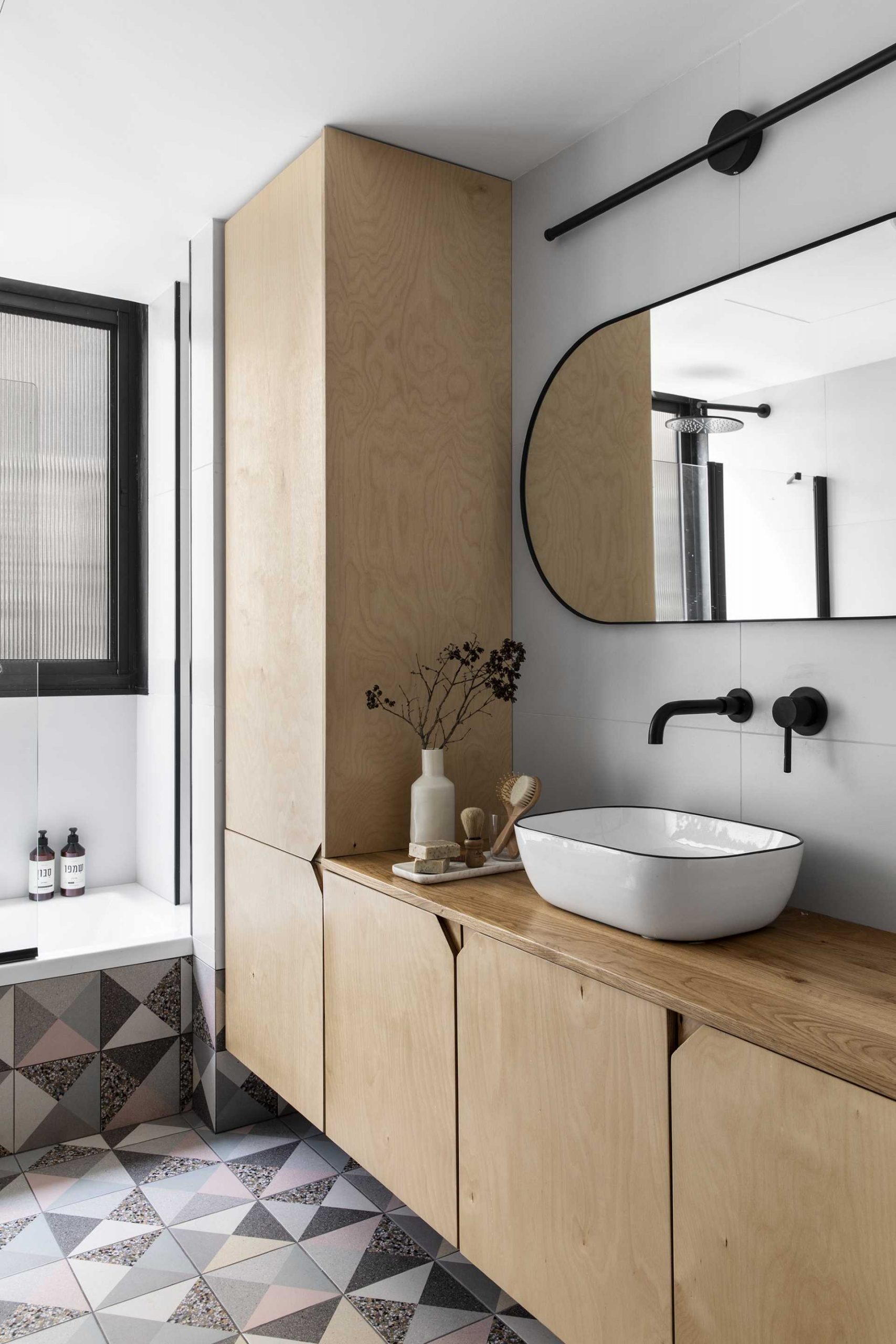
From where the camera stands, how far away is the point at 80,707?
3.18 meters

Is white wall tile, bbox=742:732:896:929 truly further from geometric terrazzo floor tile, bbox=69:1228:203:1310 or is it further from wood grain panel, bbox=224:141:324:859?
geometric terrazzo floor tile, bbox=69:1228:203:1310

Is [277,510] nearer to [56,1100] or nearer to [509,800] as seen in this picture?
[509,800]

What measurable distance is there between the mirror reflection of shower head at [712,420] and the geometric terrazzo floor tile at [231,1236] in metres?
1.80

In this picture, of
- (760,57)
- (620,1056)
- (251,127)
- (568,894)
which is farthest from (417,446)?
(620,1056)

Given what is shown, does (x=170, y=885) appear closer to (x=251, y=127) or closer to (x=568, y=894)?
(x=568, y=894)

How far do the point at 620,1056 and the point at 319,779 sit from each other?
0.96m

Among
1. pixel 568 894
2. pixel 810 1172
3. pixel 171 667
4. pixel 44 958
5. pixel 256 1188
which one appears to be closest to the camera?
pixel 810 1172

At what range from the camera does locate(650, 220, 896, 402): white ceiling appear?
1500 millimetres

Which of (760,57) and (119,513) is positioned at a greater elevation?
(760,57)

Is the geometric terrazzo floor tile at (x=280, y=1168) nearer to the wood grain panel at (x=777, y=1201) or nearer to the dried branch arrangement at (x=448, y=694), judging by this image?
the dried branch arrangement at (x=448, y=694)

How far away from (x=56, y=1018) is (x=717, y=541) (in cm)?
193

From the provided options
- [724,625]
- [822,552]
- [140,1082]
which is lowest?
[140,1082]

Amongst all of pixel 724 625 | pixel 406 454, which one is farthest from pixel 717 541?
pixel 406 454

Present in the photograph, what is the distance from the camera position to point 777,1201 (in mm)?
1067
